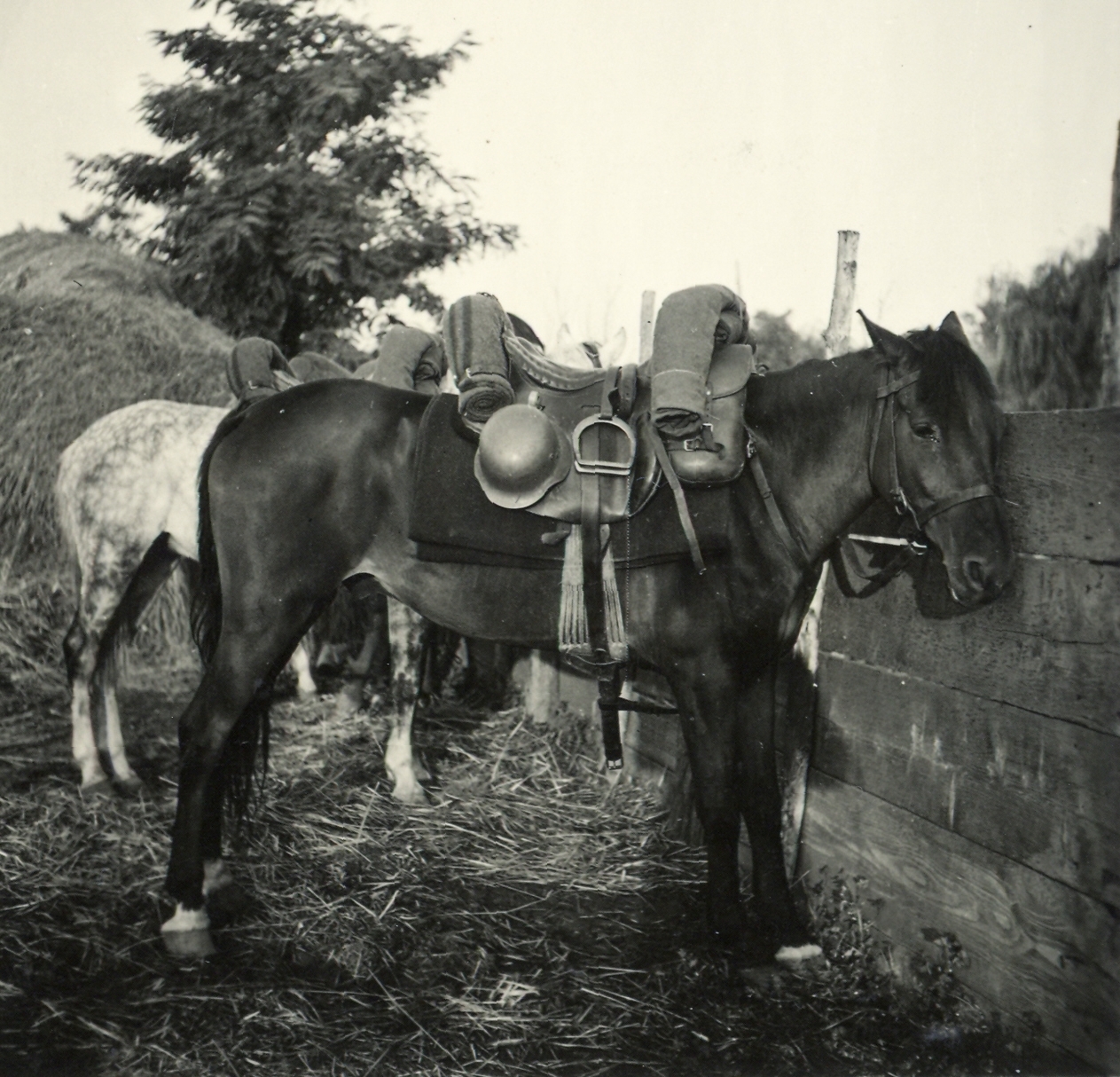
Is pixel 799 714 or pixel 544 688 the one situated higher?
pixel 799 714

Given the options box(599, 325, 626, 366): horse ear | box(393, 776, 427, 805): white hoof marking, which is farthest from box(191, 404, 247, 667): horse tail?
box(599, 325, 626, 366): horse ear

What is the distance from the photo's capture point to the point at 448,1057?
2482 mm

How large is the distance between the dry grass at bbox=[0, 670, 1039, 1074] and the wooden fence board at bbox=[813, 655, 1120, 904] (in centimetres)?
49

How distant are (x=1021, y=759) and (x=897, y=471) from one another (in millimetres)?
842

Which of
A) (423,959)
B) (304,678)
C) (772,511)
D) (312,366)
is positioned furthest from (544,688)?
(772,511)

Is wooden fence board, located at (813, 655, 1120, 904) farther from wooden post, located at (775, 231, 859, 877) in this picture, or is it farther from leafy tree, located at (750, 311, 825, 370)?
leafy tree, located at (750, 311, 825, 370)

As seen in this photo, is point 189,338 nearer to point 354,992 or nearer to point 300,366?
point 300,366

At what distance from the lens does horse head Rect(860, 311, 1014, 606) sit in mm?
2393

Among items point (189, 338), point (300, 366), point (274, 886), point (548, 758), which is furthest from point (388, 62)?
point (274, 886)

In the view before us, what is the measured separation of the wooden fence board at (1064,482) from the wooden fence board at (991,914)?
0.86m

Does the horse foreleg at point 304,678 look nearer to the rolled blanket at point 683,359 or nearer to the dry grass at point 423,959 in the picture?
the dry grass at point 423,959

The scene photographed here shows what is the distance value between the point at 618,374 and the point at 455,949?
1992mm

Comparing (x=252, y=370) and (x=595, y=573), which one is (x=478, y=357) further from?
Result: (x=252, y=370)

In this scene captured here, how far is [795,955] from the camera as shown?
115 inches
